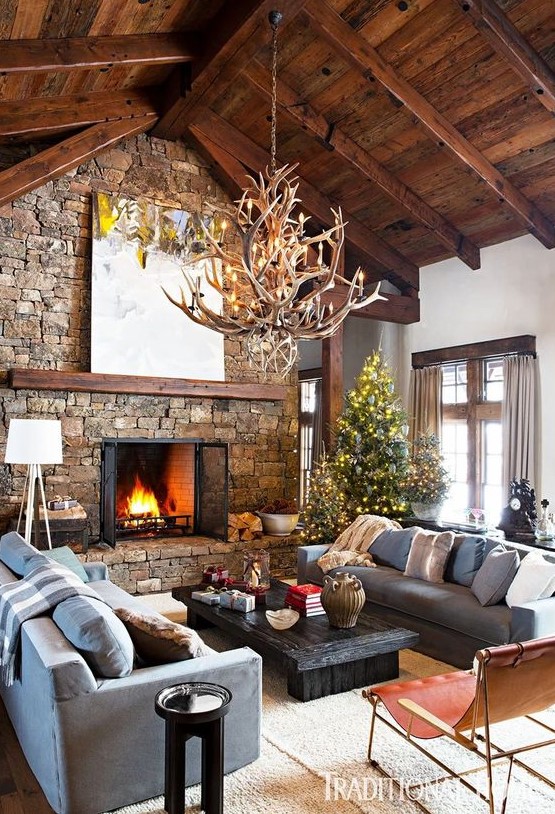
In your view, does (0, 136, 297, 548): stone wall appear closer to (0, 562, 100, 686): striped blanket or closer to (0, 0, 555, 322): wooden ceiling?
(0, 0, 555, 322): wooden ceiling

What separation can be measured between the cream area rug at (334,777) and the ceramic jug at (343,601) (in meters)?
0.54

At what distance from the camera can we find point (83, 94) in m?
6.07

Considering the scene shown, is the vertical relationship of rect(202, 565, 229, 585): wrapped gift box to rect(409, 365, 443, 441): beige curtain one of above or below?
below

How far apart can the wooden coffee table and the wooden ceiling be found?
4.19 meters

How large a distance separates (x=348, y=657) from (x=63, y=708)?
180 cm

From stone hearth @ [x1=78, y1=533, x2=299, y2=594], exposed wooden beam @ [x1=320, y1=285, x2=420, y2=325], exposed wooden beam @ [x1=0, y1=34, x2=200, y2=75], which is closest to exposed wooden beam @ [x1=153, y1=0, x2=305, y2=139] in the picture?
exposed wooden beam @ [x1=0, y1=34, x2=200, y2=75]

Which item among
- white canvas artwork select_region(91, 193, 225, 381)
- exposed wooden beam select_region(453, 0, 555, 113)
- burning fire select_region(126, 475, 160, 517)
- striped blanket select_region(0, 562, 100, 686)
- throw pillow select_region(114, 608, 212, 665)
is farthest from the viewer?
burning fire select_region(126, 475, 160, 517)

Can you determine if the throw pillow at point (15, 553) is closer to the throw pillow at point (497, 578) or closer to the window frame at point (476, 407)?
the throw pillow at point (497, 578)

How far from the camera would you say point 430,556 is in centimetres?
504

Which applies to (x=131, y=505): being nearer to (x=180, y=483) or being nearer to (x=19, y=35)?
(x=180, y=483)

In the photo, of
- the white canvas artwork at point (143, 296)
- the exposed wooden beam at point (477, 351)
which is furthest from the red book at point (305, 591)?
the exposed wooden beam at point (477, 351)

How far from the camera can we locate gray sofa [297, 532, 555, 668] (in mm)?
4000

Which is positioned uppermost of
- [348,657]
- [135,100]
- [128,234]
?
[135,100]

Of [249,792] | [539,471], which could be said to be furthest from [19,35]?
[539,471]
